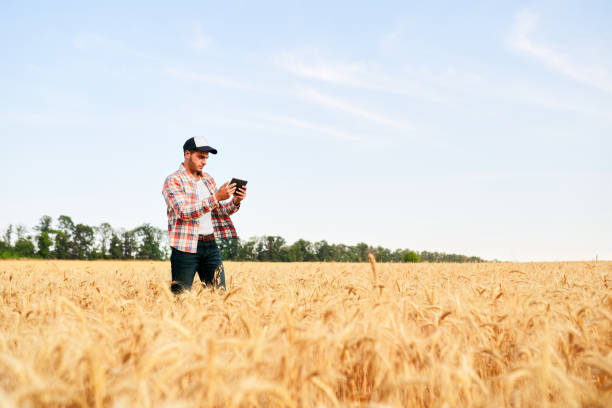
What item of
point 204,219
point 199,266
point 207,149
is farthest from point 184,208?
point 199,266

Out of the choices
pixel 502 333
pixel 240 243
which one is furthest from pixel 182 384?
pixel 240 243

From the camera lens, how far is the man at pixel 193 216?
5.77 m

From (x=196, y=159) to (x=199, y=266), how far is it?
169 cm

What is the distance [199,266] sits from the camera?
6.47 m

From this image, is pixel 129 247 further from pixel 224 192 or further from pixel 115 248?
pixel 224 192

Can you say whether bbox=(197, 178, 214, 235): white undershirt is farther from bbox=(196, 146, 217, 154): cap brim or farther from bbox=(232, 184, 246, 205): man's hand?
bbox=(196, 146, 217, 154): cap brim

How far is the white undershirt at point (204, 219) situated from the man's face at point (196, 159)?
31 centimetres

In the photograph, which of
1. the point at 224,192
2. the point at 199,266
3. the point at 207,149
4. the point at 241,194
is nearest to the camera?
the point at 224,192

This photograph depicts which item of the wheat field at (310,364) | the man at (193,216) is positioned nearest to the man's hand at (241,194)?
the man at (193,216)

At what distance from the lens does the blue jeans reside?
6031mm

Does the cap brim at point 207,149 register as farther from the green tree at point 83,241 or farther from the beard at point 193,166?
the green tree at point 83,241

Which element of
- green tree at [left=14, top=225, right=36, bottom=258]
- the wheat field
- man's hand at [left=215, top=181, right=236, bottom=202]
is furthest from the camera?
green tree at [left=14, top=225, right=36, bottom=258]

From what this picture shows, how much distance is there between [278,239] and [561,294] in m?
85.9

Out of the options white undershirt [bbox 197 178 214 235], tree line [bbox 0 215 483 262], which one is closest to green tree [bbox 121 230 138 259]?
tree line [bbox 0 215 483 262]
